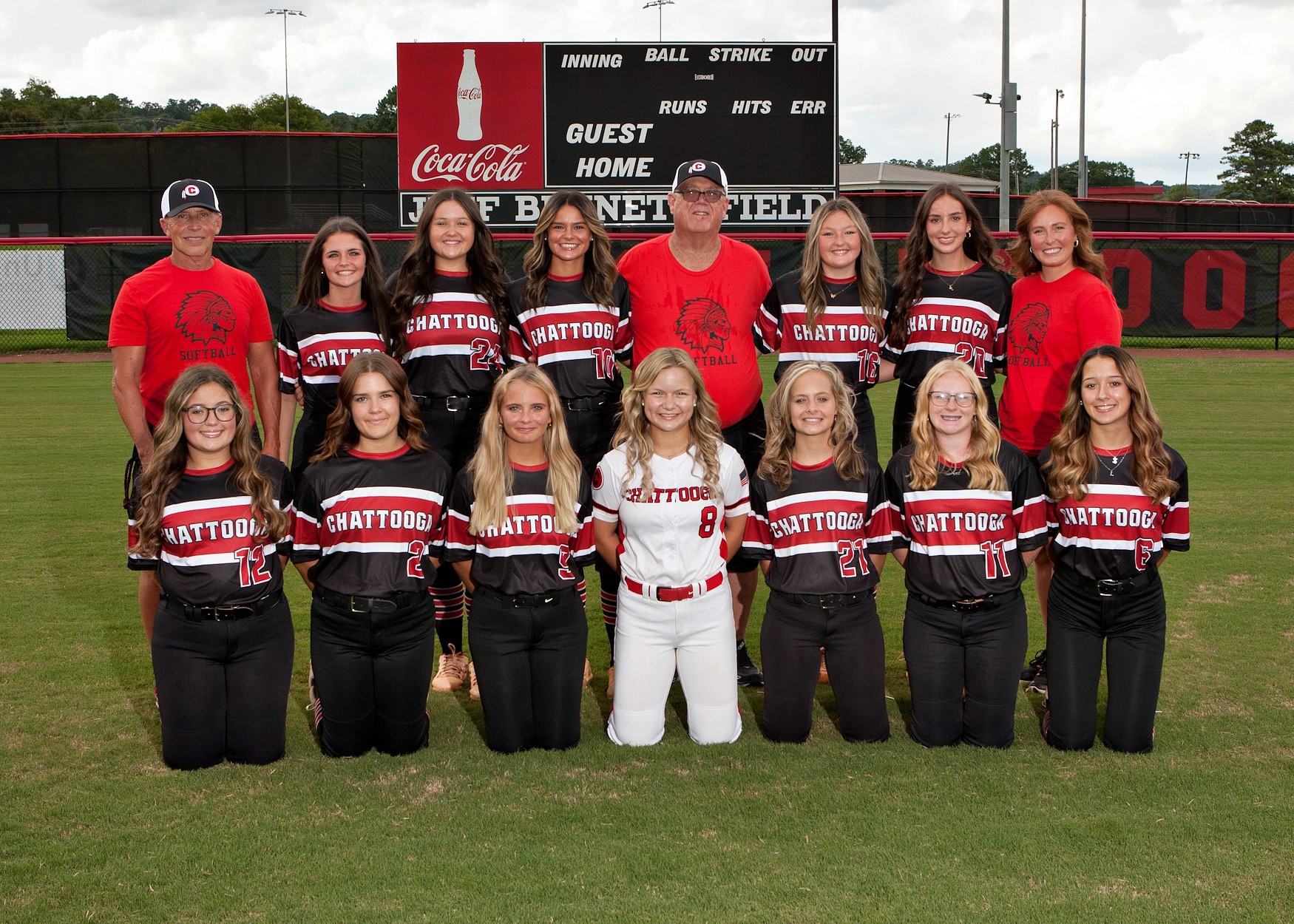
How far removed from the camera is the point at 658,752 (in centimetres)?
388

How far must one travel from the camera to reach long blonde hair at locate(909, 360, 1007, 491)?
3.86 meters

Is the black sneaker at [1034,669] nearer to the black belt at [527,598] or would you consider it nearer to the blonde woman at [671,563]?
the blonde woman at [671,563]

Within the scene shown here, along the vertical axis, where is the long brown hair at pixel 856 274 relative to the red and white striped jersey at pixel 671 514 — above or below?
above

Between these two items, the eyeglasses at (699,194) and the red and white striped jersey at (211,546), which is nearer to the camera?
the red and white striped jersey at (211,546)

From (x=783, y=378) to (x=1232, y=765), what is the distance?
6.36 feet

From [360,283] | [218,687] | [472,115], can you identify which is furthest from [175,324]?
[472,115]

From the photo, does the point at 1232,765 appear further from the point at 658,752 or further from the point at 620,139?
the point at 620,139

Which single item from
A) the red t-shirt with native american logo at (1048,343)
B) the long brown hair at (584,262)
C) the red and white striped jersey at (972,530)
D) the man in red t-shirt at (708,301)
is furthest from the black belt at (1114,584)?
the long brown hair at (584,262)

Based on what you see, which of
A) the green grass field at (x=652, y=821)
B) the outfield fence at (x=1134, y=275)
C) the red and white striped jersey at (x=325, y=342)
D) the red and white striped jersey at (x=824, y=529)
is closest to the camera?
the green grass field at (x=652, y=821)

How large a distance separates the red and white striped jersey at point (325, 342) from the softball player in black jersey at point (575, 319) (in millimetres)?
558

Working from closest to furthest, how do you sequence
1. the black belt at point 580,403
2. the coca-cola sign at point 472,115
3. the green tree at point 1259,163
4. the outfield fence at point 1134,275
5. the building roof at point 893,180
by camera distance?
the black belt at point 580,403 < the coca-cola sign at point 472,115 < the outfield fence at point 1134,275 < the building roof at point 893,180 < the green tree at point 1259,163

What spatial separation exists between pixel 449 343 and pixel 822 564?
162 cm

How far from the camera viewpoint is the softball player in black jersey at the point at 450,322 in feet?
14.3

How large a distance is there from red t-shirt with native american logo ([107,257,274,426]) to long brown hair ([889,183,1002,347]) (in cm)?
239
